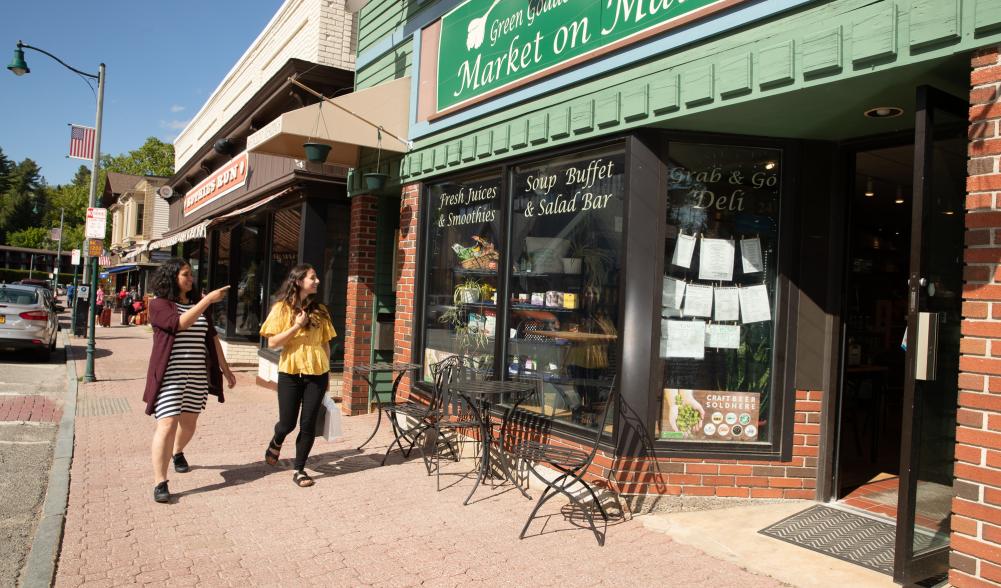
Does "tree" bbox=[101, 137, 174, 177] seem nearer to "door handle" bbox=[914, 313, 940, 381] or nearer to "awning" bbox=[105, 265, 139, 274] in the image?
"awning" bbox=[105, 265, 139, 274]

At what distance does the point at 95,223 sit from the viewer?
12875 mm

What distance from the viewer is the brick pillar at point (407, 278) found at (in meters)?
7.82

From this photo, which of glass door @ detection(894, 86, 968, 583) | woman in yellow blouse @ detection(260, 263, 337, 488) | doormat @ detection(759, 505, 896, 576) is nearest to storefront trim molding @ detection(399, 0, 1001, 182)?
glass door @ detection(894, 86, 968, 583)

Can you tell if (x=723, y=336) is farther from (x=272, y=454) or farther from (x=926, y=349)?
(x=272, y=454)

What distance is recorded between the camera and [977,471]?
10.8ft

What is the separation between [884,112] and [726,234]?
129cm

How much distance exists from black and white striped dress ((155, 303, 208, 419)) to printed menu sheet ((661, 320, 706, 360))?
3.49m

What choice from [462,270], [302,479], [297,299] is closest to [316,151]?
[462,270]

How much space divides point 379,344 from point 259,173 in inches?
175

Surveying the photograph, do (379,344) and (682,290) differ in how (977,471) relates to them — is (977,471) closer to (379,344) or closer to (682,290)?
(682,290)

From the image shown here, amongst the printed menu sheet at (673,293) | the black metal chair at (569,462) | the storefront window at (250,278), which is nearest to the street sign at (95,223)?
the storefront window at (250,278)

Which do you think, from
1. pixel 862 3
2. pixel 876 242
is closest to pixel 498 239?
pixel 862 3

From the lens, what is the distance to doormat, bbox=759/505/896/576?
13.8ft

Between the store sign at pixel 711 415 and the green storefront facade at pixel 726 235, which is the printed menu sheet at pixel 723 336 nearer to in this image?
the green storefront facade at pixel 726 235
